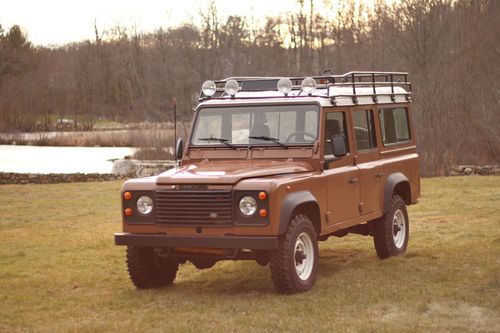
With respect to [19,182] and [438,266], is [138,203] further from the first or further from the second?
[19,182]

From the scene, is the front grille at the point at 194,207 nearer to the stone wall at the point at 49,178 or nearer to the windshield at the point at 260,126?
the windshield at the point at 260,126

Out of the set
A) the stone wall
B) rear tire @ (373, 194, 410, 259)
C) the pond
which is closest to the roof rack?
rear tire @ (373, 194, 410, 259)

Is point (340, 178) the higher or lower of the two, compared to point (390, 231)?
higher

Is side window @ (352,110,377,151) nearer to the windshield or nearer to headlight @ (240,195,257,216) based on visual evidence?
the windshield

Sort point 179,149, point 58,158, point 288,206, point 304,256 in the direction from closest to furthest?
point 288,206, point 304,256, point 179,149, point 58,158

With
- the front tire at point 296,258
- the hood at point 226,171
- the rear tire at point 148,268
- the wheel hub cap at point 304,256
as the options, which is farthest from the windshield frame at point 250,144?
the rear tire at point 148,268

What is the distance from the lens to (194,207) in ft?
27.8

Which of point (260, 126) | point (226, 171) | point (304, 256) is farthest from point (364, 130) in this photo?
point (226, 171)

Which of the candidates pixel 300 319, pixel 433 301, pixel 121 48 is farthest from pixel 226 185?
pixel 121 48

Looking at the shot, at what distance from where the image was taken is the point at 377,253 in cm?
1100

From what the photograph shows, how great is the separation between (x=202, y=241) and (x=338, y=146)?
1961mm

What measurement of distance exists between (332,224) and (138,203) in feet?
7.18

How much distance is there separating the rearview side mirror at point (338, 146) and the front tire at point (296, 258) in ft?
2.84

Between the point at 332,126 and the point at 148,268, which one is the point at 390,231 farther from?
the point at 148,268
